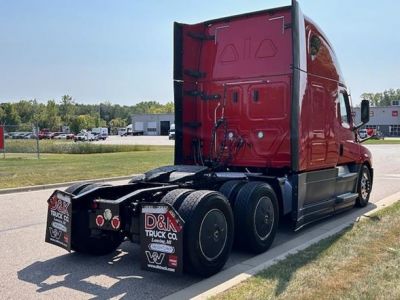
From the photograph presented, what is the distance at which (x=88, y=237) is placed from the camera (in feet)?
19.0

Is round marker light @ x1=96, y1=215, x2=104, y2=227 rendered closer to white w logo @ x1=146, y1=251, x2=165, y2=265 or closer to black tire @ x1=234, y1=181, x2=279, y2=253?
white w logo @ x1=146, y1=251, x2=165, y2=265

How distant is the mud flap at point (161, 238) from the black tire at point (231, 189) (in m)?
1.45

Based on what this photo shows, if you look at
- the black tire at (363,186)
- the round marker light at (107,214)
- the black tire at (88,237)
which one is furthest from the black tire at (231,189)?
the black tire at (363,186)

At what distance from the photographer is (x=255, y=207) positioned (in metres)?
5.98

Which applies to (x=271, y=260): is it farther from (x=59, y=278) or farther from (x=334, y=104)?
(x=334, y=104)

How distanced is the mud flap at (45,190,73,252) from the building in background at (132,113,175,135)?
110m

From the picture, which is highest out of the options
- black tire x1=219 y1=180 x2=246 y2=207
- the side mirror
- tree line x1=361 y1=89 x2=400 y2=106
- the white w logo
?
tree line x1=361 y1=89 x2=400 y2=106

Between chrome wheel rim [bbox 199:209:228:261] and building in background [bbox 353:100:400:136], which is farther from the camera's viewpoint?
building in background [bbox 353:100:400:136]

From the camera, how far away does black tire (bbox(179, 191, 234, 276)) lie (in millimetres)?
4844

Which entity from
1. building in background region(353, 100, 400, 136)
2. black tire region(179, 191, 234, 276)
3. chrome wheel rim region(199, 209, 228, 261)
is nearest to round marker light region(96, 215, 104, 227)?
black tire region(179, 191, 234, 276)

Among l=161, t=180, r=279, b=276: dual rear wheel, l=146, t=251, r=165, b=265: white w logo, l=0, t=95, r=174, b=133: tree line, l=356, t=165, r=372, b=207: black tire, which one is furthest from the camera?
l=0, t=95, r=174, b=133: tree line

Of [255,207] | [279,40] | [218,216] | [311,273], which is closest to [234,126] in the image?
[279,40]

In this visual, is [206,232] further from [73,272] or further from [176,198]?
[73,272]

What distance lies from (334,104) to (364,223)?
215 cm
